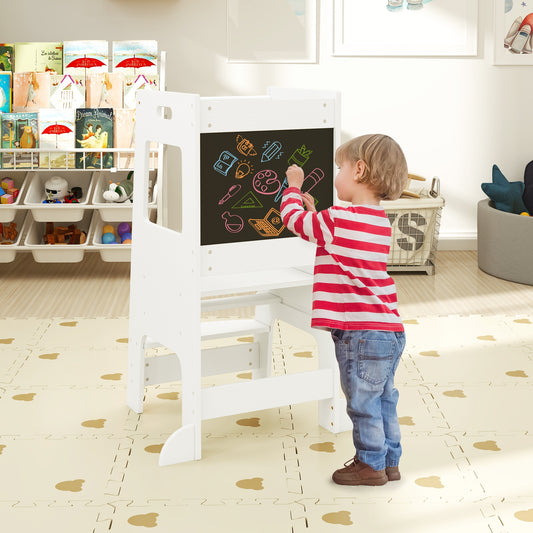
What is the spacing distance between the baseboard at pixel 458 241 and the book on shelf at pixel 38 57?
2087 millimetres

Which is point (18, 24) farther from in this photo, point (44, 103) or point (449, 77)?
point (449, 77)

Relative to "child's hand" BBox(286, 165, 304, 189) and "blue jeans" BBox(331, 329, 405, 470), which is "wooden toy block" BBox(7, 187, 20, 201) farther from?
"blue jeans" BBox(331, 329, 405, 470)

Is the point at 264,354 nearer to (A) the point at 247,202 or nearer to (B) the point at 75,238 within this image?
(A) the point at 247,202

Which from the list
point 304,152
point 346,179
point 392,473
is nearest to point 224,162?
point 304,152

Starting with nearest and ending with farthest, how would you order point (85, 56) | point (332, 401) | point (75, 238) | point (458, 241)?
point (332, 401)
point (85, 56)
point (75, 238)
point (458, 241)

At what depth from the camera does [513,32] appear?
4.35m

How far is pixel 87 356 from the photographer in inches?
114

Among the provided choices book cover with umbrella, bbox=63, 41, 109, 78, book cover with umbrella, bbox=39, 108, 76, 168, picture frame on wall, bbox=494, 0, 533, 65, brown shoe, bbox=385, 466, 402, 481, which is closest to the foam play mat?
brown shoe, bbox=385, 466, 402, 481

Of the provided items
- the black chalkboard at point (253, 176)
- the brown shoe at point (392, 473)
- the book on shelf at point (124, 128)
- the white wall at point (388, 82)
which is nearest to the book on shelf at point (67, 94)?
the book on shelf at point (124, 128)

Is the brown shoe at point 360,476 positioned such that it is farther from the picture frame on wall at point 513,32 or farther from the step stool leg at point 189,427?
the picture frame on wall at point 513,32

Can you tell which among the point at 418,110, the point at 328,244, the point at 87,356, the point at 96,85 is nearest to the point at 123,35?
the point at 96,85

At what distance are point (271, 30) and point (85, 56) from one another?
906mm

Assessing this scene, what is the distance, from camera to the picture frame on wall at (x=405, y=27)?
4.28 metres

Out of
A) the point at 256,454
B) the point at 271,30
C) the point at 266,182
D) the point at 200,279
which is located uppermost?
the point at 271,30
